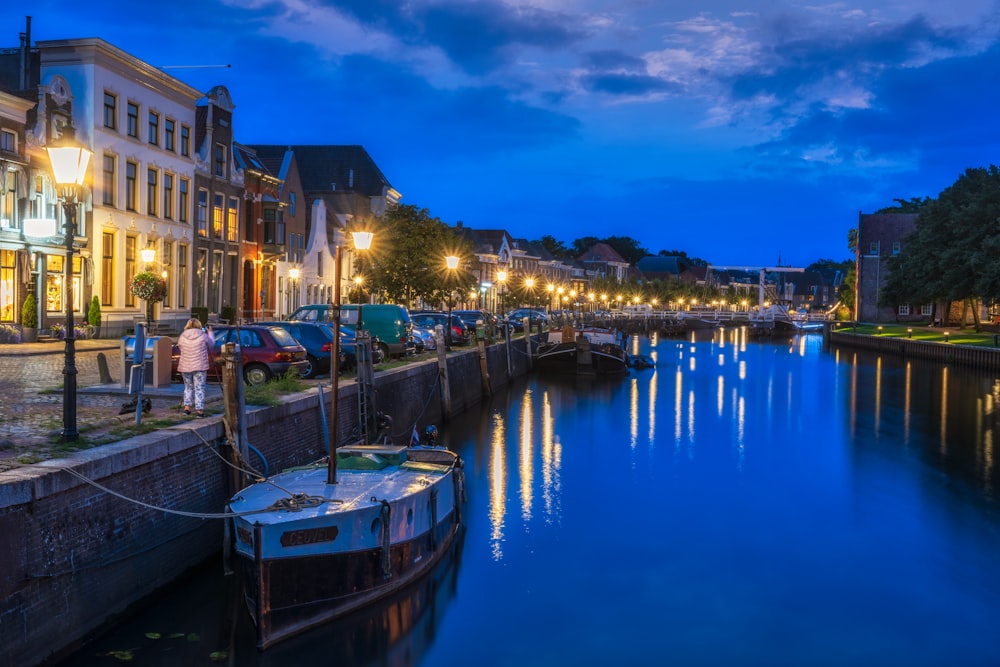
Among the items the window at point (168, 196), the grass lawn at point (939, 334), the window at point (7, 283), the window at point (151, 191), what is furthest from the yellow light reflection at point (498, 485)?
the grass lawn at point (939, 334)

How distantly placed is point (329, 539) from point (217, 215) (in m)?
44.3

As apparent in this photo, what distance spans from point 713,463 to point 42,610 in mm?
22168

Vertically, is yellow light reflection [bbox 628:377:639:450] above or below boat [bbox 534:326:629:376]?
below

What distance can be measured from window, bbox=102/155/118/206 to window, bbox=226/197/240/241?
38.5 ft

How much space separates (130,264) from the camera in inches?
1745

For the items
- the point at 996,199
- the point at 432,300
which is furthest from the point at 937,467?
the point at 996,199

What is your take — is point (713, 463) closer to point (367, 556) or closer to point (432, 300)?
point (367, 556)

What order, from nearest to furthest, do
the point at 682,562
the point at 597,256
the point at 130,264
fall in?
1. the point at 682,562
2. the point at 130,264
3. the point at 597,256

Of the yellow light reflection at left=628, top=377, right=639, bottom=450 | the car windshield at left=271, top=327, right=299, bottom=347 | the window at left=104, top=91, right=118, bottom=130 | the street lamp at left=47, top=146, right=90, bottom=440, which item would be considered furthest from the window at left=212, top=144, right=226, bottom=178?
the street lamp at left=47, top=146, right=90, bottom=440

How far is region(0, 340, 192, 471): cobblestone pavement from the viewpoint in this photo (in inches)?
523

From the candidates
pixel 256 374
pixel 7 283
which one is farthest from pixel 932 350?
pixel 7 283

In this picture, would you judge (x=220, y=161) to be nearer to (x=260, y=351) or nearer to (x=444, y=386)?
(x=444, y=386)

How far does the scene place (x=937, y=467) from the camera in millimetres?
28859

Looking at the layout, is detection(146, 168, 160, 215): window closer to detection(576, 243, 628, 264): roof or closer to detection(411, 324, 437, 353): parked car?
detection(411, 324, 437, 353): parked car
